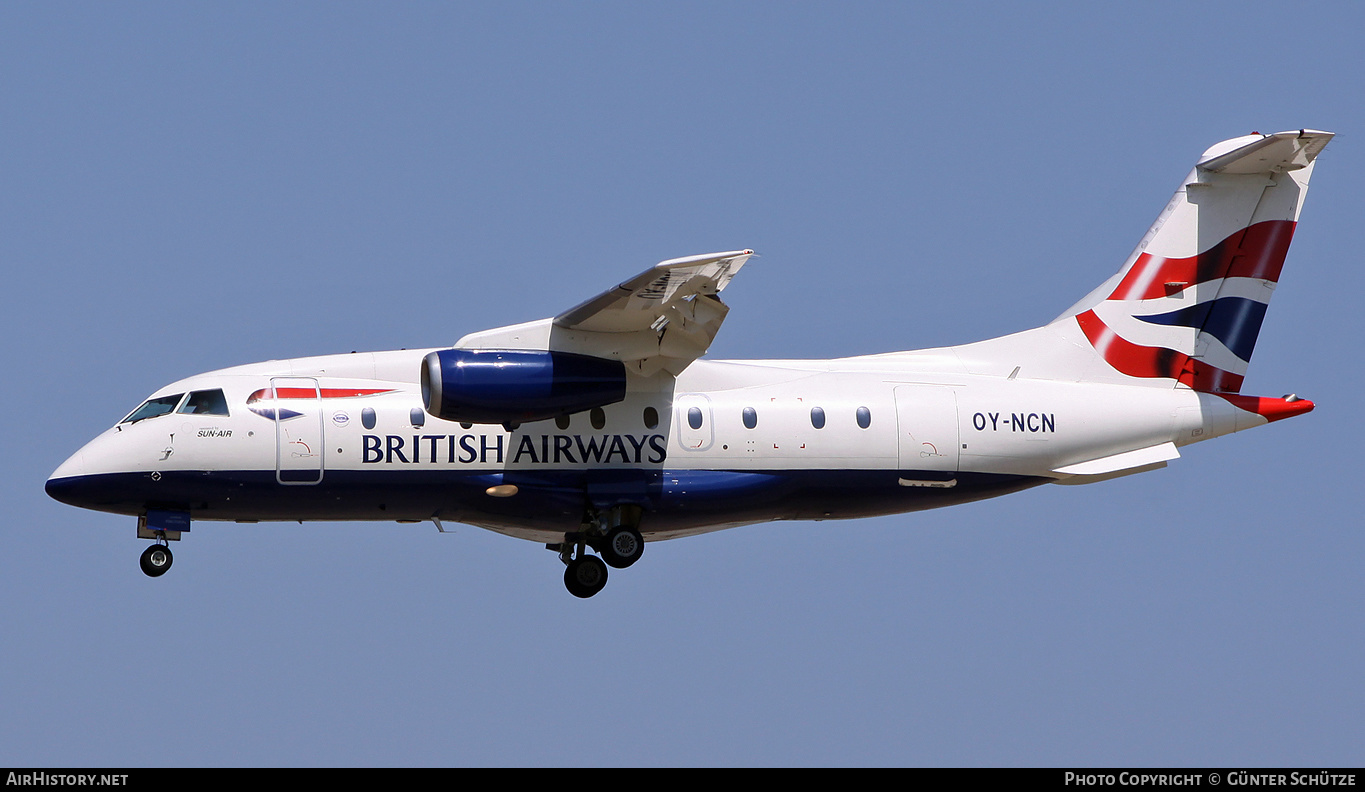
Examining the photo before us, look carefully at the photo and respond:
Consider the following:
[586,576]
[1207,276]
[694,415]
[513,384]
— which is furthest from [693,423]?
[1207,276]

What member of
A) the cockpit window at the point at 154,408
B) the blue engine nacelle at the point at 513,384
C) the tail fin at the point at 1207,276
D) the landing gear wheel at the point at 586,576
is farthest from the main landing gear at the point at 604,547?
the tail fin at the point at 1207,276

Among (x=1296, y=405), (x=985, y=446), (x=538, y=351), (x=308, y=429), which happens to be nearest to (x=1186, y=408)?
(x=1296, y=405)

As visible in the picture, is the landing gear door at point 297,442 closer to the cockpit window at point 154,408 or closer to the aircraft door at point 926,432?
the cockpit window at point 154,408

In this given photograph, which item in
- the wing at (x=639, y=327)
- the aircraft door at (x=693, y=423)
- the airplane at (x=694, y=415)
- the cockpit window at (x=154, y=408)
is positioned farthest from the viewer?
the aircraft door at (x=693, y=423)

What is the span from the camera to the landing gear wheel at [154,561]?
16891 mm

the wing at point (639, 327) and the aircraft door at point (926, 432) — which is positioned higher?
the wing at point (639, 327)

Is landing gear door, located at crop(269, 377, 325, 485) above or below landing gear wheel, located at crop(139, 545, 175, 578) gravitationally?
above

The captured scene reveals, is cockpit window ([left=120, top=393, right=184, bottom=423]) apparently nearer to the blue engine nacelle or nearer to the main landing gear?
the blue engine nacelle

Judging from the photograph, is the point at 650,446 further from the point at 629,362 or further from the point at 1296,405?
the point at 1296,405

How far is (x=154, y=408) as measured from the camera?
55.7 ft

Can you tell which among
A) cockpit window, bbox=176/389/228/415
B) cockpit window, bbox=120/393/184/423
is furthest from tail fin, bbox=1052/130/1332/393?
cockpit window, bbox=120/393/184/423

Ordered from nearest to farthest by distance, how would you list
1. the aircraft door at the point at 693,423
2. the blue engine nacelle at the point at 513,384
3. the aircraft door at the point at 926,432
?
the blue engine nacelle at the point at 513,384
the aircraft door at the point at 693,423
the aircraft door at the point at 926,432

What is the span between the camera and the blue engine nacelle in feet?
53.1

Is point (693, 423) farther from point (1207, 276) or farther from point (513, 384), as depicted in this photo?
point (1207, 276)
